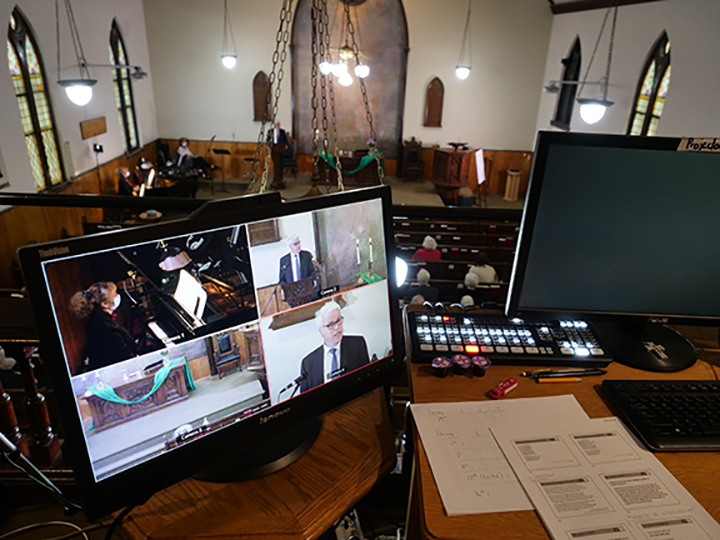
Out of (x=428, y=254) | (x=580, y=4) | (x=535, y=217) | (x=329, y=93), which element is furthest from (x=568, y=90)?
(x=535, y=217)

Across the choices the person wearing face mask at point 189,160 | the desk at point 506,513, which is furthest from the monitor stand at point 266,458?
the person wearing face mask at point 189,160

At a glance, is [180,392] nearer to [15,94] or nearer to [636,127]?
[15,94]

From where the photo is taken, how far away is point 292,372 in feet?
3.31

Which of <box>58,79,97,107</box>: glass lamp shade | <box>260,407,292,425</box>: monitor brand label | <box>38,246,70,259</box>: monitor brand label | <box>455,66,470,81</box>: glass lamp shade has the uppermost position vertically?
<box>455,66,470,81</box>: glass lamp shade

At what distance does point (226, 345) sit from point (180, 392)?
0.12m

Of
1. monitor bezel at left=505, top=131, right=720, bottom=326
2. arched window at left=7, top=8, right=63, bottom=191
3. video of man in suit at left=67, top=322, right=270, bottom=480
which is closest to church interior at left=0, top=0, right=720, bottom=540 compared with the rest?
arched window at left=7, top=8, right=63, bottom=191

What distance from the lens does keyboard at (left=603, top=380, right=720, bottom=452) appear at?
38.9 inches

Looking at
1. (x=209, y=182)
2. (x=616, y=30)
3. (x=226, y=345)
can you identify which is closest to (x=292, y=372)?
(x=226, y=345)

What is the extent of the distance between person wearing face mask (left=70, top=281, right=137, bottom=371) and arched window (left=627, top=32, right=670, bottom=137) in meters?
7.75

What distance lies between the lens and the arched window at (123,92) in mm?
9614

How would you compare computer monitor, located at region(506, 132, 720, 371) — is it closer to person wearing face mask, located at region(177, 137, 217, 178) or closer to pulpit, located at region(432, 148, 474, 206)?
pulpit, located at region(432, 148, 474, 206)

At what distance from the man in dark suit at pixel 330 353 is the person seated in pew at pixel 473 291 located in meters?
3.27

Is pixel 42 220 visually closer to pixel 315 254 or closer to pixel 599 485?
pixel 315 254

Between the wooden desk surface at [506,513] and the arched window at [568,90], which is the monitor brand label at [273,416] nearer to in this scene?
the wooden desk surface at [506,513]
